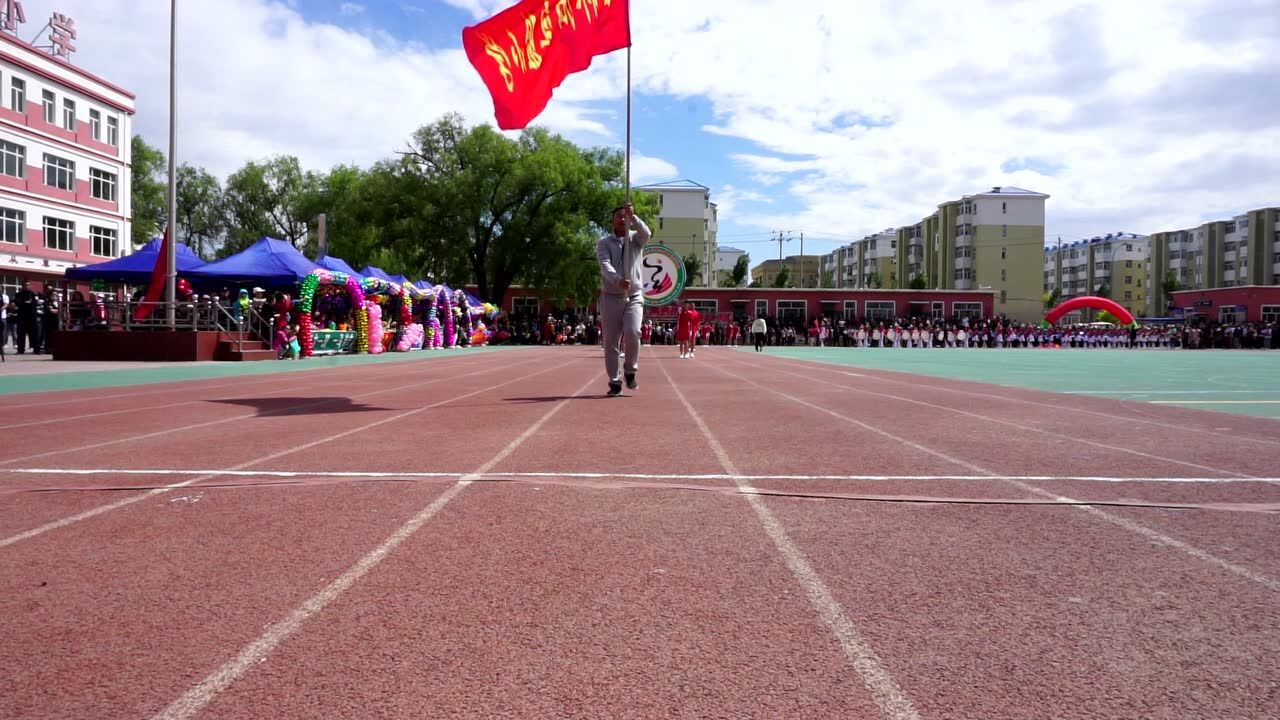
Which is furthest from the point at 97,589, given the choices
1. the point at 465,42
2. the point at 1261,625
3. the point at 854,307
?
the point at 854,307

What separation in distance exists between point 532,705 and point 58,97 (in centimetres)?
4952

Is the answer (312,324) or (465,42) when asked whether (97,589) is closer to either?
(465,42)

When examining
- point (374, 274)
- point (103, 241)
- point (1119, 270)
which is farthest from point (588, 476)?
point (1119, 270)

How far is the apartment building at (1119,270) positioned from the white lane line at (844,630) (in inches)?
5687

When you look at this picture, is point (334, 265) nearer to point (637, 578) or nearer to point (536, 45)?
point (536, 45)

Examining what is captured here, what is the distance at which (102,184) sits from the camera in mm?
44188

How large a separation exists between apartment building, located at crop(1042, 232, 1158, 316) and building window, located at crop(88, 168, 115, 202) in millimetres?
128458

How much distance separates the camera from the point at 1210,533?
3502 millimetres

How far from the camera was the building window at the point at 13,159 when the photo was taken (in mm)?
37219

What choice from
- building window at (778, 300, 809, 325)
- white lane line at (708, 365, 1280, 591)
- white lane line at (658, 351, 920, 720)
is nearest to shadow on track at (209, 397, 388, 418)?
white lane line at (708, 365, 1280, 591)

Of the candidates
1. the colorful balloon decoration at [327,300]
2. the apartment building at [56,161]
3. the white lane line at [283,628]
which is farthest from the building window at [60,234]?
the white lane line at [283,628]

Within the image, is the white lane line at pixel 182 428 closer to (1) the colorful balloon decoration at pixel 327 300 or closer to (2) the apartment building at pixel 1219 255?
(1) the colorful balloon decoration at pixel 327 300

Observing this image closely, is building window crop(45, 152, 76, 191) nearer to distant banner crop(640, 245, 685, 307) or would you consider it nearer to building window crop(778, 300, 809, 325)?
distant banner crop(640, 245, 685, 307)

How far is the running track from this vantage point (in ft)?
6.73
